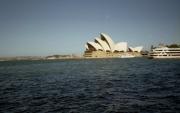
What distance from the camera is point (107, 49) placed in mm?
176000

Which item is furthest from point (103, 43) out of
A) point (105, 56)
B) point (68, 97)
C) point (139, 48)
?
point (68, 97)

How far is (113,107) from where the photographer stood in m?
14.9

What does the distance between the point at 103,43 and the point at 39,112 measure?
156681 mm

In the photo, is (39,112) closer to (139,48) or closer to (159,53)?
(159,53)

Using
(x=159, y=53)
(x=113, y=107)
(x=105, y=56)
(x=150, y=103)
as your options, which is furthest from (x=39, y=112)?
(x=105, y=56)

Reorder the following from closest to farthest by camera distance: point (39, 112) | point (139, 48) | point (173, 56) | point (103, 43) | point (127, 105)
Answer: point (39, 112), point (127, 105), point (173, 56), point (103, 43), point (139, 48)

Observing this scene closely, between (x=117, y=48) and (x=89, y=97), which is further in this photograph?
(x=117, y=48)

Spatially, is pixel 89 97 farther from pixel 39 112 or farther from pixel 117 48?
pixel 117 48

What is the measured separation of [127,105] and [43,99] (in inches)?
242

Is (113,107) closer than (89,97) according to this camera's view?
Yes

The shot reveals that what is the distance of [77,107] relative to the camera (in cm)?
1527

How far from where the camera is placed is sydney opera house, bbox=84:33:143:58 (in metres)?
169

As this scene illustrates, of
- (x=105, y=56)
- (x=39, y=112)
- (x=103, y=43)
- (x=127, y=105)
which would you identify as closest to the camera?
(x=39, y=112)

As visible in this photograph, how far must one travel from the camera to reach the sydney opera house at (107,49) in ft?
554
